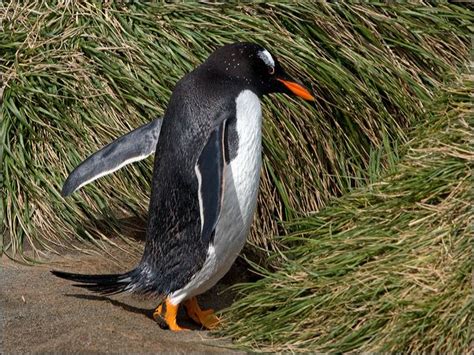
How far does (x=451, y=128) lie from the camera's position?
3.29 meters

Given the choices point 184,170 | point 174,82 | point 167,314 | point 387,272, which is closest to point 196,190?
point 184,170

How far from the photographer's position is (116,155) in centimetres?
343

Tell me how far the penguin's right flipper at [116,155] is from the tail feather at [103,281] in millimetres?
361

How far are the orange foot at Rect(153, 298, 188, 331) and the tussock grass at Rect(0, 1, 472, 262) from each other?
0.50m

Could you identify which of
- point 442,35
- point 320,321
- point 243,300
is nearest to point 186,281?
point 243,300

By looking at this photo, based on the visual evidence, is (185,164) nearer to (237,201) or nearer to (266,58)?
(237,201)

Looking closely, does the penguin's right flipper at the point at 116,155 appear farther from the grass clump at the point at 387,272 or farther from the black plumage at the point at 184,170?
the grass clump at the point at 387,272

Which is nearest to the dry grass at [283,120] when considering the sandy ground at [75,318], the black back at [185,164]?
the sandy ground at [75,318]

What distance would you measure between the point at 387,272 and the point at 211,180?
1.95 ft

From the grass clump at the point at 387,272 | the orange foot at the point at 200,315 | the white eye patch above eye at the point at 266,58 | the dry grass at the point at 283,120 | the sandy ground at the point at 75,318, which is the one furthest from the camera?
the white eye patch above eye at the point at 266,58

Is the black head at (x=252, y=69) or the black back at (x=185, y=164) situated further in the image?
the black head at (x=252, y=69)

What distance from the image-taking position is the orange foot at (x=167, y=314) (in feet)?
10.3

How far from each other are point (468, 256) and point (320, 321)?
46 cm

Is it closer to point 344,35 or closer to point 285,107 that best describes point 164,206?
point 285,107
